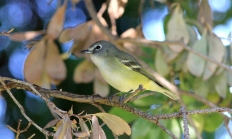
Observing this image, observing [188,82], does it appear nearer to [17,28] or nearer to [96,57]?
[96,57]

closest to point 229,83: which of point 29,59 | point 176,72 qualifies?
point 176,72

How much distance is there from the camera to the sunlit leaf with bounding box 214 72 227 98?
9.30ft

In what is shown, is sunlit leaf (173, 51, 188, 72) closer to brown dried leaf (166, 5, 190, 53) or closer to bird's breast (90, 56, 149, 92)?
brown dried leaf (166, 5, 190, 53)

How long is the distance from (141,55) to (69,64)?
0.69m

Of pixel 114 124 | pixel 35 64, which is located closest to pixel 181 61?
pixel 35 64

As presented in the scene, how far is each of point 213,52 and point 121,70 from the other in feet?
1.70

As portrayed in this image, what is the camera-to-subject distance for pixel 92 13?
9.73 ft

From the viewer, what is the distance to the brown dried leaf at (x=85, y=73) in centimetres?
299

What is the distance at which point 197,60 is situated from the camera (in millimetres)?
2760

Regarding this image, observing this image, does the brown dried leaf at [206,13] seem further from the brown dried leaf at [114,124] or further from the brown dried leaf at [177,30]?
the brown dried leaf at [114,124]

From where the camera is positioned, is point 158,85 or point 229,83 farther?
point 229,83

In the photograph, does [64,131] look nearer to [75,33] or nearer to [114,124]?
[114,124]

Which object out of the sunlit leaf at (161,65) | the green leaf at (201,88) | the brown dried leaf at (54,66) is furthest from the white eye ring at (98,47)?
the green leaf at (201,88)

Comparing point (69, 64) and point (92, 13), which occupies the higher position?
point (92, 13)
